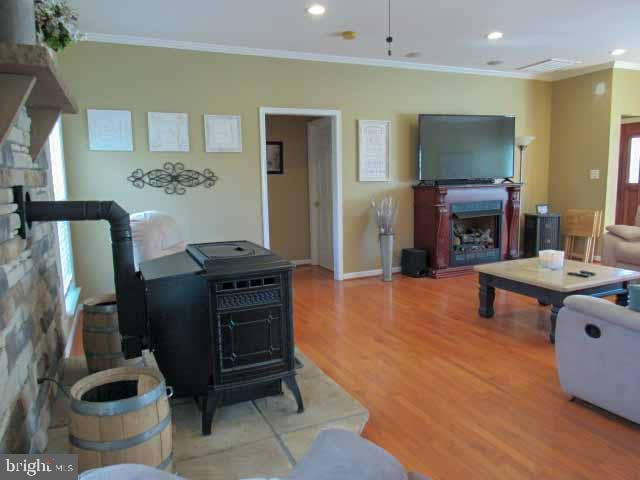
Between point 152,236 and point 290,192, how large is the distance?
321 cm

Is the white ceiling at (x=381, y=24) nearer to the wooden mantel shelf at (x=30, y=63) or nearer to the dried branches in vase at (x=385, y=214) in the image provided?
the dried branches in vase at (x=385, y=214)

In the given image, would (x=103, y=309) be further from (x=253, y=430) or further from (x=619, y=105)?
(x=619, y=105)

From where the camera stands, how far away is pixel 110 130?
426 centimetres

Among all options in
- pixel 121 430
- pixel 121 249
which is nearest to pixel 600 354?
pixel 121 430

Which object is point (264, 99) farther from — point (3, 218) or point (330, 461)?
point (330, 461)

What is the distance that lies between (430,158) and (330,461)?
17.0 ft

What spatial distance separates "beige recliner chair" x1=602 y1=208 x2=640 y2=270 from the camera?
4.59m

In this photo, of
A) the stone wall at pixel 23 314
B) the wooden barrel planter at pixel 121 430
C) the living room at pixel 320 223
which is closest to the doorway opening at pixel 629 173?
the living room at pixel 320 223

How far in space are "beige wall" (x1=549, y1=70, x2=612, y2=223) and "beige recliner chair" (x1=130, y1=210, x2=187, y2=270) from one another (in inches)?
219

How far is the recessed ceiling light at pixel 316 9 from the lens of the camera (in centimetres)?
362

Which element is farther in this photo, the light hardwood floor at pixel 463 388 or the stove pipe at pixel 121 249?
the light hardwood floor at pixel 463 388

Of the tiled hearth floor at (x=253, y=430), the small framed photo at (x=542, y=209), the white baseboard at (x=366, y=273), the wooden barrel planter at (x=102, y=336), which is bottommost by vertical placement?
the tiled hearth floor at (x=253, y=430)

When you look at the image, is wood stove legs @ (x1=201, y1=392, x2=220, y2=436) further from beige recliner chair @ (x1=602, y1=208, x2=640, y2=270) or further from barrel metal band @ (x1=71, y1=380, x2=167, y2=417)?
beige recliner chair @ (x1=602, y1=208, x2=640, y2=270)

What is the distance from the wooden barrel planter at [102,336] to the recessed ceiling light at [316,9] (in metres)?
2.72
